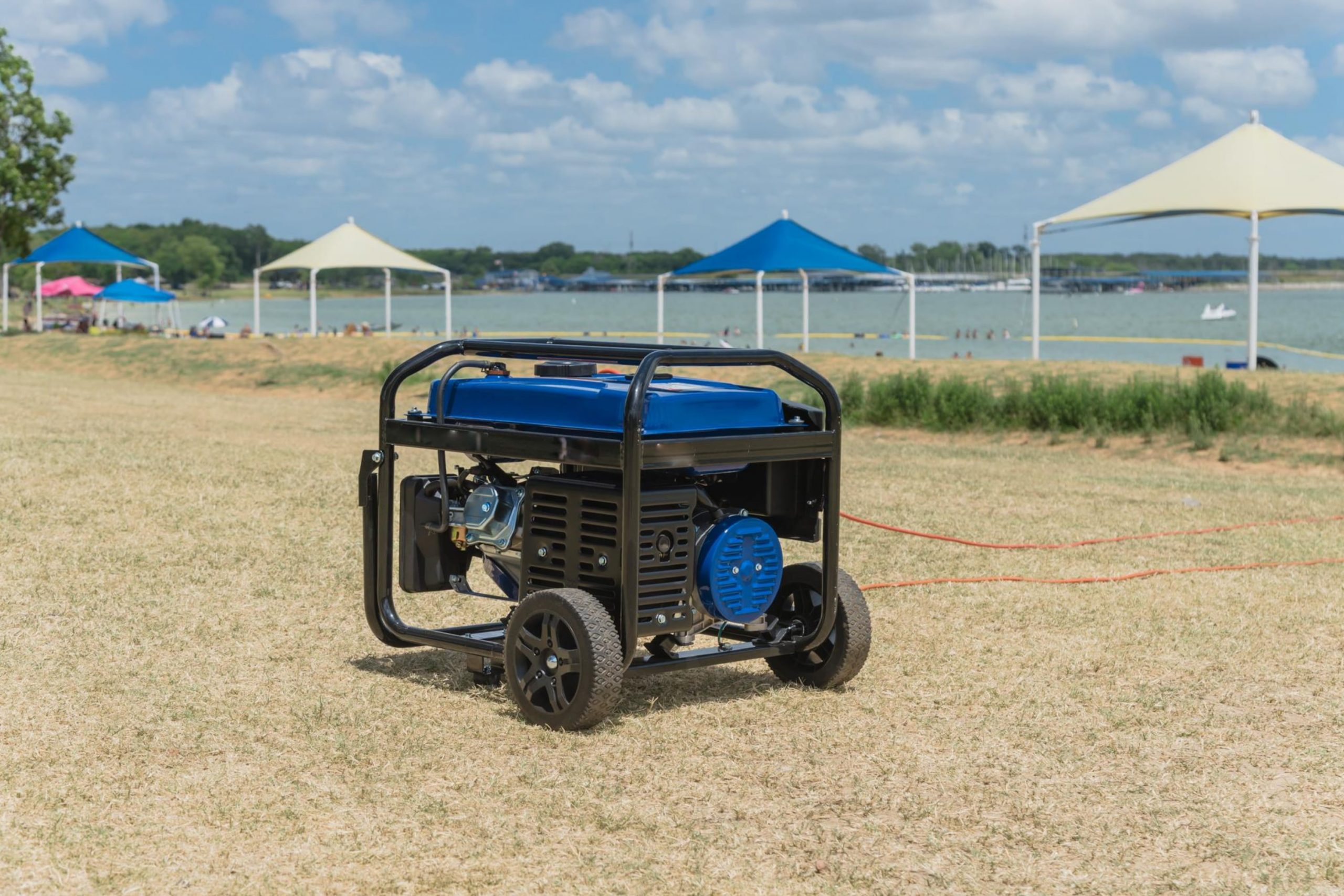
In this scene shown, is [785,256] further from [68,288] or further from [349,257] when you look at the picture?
[68,288]

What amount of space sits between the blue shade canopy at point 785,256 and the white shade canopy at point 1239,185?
202 inches

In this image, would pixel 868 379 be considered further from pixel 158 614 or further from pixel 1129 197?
pixel 158 614

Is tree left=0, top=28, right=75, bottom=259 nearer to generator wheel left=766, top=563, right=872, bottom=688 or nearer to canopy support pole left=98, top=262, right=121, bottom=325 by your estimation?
canopy support pole left=98, top=262, right=121, bottom=325

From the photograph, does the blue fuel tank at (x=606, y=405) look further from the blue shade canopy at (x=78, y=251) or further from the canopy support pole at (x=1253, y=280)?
the blue shade canopy at (x=78, y=251)

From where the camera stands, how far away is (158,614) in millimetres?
7078

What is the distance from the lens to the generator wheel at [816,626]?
5.89 metres

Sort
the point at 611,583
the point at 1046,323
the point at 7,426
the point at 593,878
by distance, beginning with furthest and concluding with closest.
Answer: the point at 1046,323 < the point at 7,426 < the point at 611,583 < the point at 593,878

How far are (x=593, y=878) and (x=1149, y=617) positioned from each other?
4470 millimetres

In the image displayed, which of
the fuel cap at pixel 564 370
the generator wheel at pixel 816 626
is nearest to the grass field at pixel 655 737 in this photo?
the generator wheel at pixel 816 626

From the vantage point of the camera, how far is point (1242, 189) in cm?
2173

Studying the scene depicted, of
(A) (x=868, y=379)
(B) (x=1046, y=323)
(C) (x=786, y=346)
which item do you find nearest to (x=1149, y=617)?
(A) (x=868, y=379)

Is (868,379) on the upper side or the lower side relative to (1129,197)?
lower

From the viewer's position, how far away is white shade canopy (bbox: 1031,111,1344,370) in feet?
70.9

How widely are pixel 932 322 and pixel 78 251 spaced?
221 feet
